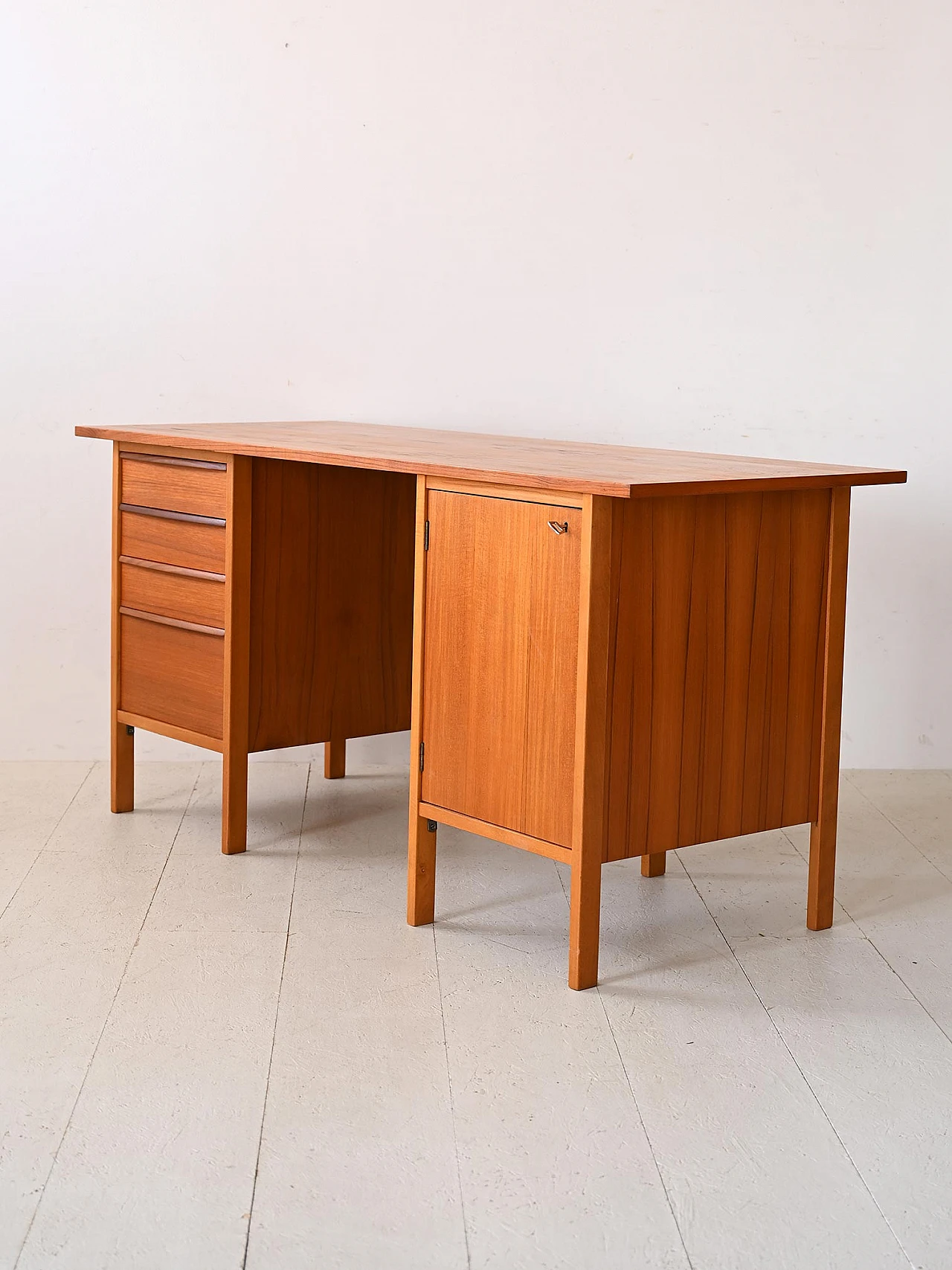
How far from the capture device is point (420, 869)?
2.37 m

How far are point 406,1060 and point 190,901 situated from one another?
0.74 m

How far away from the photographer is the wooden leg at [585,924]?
82.1 inches

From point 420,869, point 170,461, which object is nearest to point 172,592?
point 170,461

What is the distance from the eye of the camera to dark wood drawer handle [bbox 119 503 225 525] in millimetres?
2703

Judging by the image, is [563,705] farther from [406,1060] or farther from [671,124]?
[671,124]

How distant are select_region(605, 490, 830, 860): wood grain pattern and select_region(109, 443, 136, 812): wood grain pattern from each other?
1306 millimetres

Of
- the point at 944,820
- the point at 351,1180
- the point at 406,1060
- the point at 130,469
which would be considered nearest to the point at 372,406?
the point at 130,469

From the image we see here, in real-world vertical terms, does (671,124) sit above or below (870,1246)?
→ above

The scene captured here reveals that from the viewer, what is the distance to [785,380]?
11.0ft

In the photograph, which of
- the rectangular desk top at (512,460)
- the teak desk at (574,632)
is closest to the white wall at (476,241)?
the rectangular desk top at (512,460)

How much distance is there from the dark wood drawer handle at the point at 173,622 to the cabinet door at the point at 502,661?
1.94 ft

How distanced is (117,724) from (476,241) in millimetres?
1402

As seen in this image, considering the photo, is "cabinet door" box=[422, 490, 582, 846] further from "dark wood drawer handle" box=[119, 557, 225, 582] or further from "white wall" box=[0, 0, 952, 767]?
"white wall" box=[0, 0, 952, 767]

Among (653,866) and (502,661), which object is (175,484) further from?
(653,866)
